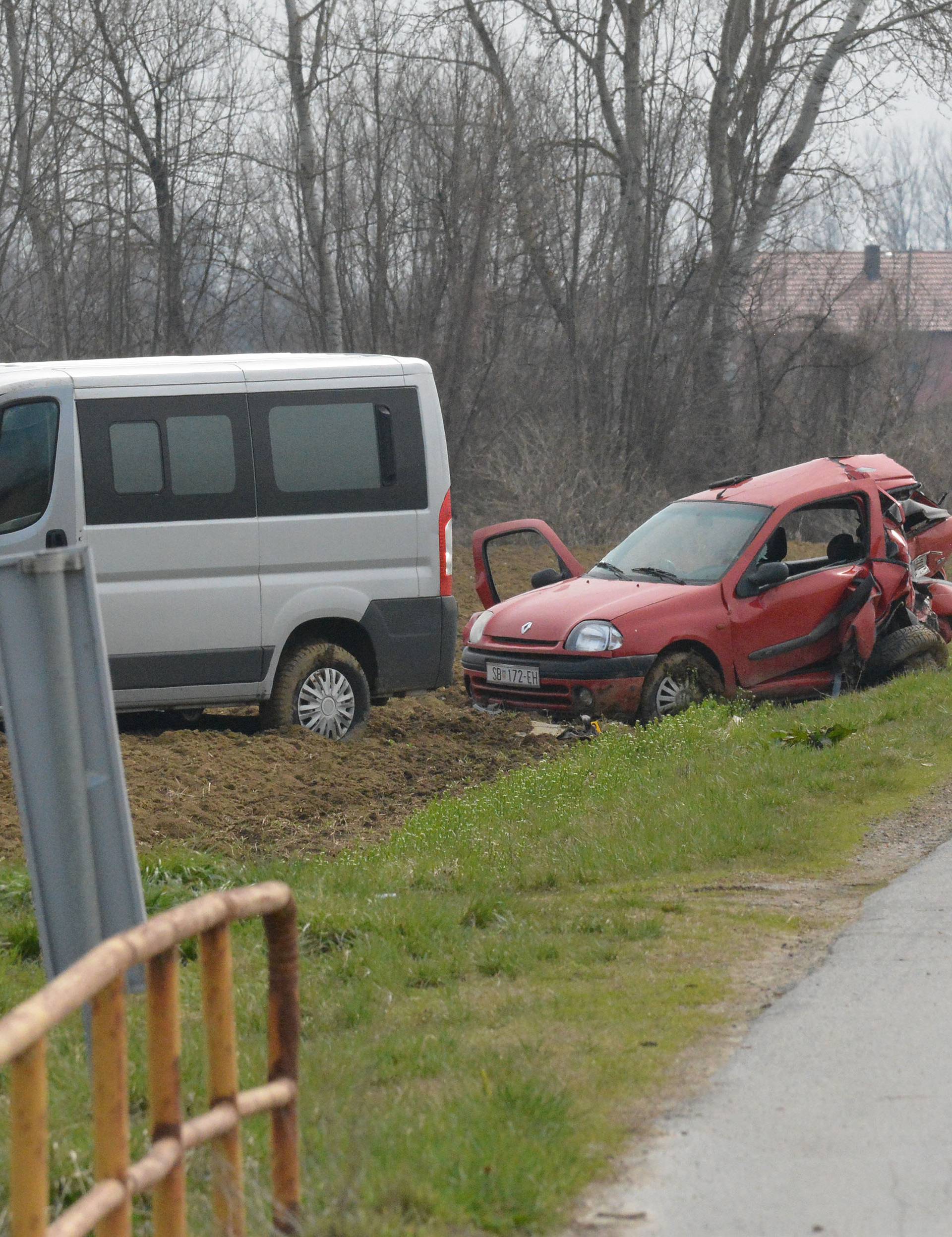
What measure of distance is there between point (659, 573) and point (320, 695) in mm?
3242

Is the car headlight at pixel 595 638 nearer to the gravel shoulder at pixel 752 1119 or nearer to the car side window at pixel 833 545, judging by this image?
the car side window at pixel 833 545

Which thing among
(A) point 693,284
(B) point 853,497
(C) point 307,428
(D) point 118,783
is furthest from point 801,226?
(D) point 118,783

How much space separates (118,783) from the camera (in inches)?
149

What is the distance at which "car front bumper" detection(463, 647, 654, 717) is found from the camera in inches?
457

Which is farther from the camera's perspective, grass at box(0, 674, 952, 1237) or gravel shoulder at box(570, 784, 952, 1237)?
grass at box(0, 674, 952, 1237)

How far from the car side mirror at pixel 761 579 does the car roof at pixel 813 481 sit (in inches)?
31.0

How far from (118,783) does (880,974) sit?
2.88 metres

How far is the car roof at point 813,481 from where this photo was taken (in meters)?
13.1

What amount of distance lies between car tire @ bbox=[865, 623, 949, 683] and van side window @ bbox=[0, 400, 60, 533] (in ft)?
22.9

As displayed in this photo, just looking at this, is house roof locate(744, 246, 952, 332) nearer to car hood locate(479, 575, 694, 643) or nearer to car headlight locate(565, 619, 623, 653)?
car hood locate(479, 575, 694, 643)

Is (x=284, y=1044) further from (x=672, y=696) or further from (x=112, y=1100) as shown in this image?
(x=672, y=696)

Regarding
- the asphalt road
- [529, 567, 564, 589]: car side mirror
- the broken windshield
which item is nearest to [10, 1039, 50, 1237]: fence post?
the asphalt road

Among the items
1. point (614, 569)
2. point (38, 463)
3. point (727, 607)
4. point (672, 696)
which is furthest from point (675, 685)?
point (38, 463)

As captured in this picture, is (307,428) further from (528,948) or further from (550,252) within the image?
(550,252)
